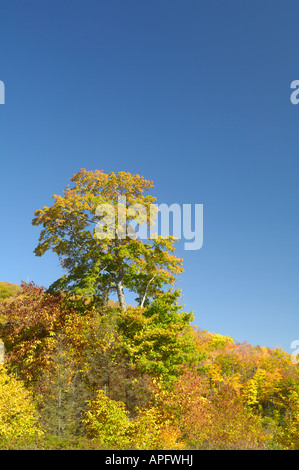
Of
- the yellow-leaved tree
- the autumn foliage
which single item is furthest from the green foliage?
the yellow-leaved tree

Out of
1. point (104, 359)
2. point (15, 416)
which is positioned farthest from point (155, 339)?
point (15, 416)

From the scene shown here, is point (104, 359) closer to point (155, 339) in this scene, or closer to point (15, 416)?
point (155, 339)

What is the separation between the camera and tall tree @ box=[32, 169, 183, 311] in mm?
29641

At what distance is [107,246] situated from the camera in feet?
99.4

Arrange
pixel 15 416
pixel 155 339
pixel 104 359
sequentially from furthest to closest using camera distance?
pixel 155 339 → pixel 104 359 → pixel 15 416

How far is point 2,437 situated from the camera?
A: 15.9 m

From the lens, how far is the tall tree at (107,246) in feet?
97.2

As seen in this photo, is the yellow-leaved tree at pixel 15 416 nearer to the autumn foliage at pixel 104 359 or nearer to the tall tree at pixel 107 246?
the autumn foliage at pixel 104 359

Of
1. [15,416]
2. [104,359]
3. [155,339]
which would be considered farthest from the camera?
[155,339]

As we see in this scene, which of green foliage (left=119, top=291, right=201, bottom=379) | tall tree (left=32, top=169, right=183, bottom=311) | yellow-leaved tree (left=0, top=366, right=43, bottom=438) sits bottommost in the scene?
yellow-leaved tree (left=0, top=366, right=43, bottom=438)

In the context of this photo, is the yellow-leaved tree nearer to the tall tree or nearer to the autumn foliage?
the autumn foliage

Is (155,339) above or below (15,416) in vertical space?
above

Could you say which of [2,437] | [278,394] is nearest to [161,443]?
[2,437]
